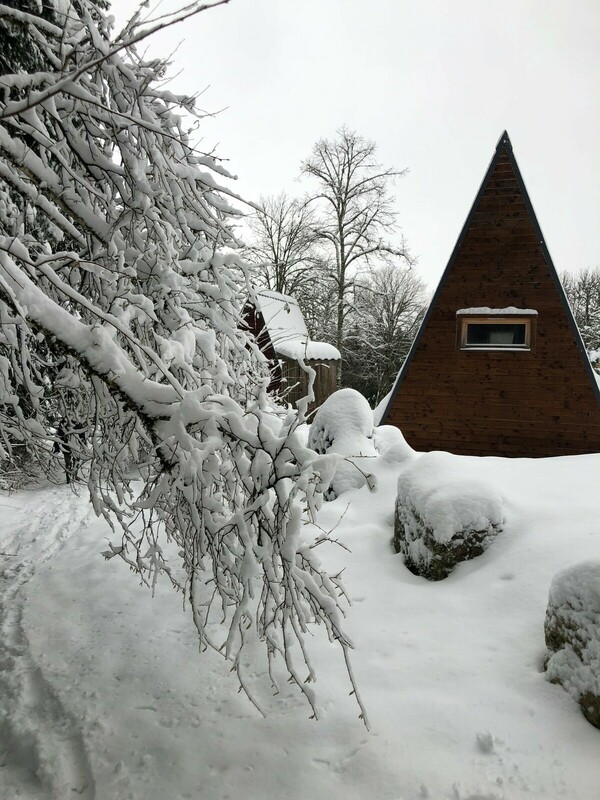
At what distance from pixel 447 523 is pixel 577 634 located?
5.76ft

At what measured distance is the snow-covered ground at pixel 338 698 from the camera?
2.51 m

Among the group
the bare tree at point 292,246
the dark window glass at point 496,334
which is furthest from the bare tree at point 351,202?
the dark window glass at point 496,334

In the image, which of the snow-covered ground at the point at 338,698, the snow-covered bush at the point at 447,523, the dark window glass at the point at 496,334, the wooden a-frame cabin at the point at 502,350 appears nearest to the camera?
the snow-covered ground at the point at 338,698

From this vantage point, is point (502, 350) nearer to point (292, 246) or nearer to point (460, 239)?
point (460, 239)

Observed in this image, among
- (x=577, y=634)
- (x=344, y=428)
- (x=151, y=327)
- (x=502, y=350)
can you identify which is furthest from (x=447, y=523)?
(x=502, y=350)

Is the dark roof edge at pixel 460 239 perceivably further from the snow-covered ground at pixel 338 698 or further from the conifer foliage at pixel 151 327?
the conifer foliage at pixel 151 327

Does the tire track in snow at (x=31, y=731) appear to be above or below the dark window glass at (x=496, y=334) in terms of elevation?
below

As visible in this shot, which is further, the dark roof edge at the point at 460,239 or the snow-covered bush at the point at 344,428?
the dark roof edge at the point at 460,239

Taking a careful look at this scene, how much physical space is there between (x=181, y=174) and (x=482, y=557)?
13.7 feet

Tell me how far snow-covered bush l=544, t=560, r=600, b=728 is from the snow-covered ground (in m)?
0.11

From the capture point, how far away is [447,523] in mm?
4555

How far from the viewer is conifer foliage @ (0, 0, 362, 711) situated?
2117 millimetres

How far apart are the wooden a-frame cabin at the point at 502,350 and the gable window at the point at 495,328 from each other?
21 mm

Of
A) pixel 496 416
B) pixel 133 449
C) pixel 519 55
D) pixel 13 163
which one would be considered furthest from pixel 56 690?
pixel 519 55
